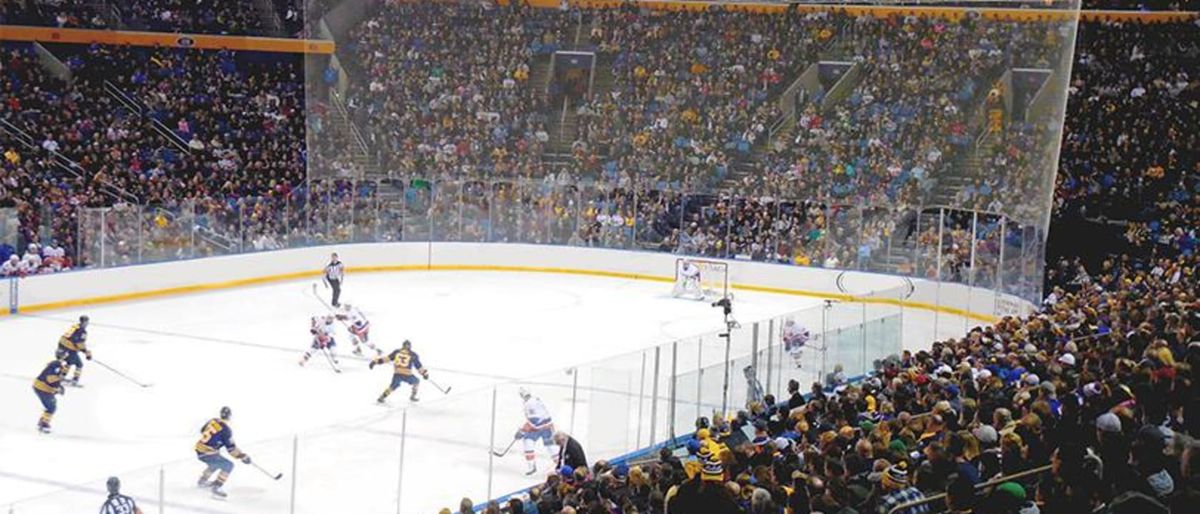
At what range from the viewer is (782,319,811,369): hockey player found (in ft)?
48.0

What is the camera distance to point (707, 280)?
25859 millimetres

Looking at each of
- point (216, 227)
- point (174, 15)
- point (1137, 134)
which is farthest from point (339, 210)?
point (1137, 134)

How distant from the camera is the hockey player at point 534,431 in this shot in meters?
11.5

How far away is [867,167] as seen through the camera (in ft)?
91.6

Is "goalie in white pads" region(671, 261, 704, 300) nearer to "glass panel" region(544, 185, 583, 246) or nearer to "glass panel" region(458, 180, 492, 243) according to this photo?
"glass panel" region(544, 185, 583, 246)

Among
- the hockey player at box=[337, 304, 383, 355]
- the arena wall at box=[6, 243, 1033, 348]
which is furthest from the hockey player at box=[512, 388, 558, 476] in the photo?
the hockey player at box=[337, 304, 383, 355]

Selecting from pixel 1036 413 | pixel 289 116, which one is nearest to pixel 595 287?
pixel 289 116

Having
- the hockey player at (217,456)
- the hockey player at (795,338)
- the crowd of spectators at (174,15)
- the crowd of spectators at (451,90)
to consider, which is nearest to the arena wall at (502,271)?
the hockey player at (795,338)

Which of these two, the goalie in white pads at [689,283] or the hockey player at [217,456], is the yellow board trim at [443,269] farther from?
the hockey player at [217,456]

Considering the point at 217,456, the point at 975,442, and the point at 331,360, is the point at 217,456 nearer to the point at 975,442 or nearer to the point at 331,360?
the point at 975,442

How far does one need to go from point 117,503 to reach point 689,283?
1718cm

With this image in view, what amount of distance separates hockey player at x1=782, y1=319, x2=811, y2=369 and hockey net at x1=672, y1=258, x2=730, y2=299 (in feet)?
34.0

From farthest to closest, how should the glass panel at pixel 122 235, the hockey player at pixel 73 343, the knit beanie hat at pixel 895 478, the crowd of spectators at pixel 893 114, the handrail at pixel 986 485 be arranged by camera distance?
the crowd of spectators at pixel 893 114
the glass panel at pixel 122 235
the hockey player at pixel 73 343
the knit beanie hat at pixel 895 478
the handrail at pixel 986 485

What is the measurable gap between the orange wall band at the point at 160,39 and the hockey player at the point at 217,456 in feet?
62.4
